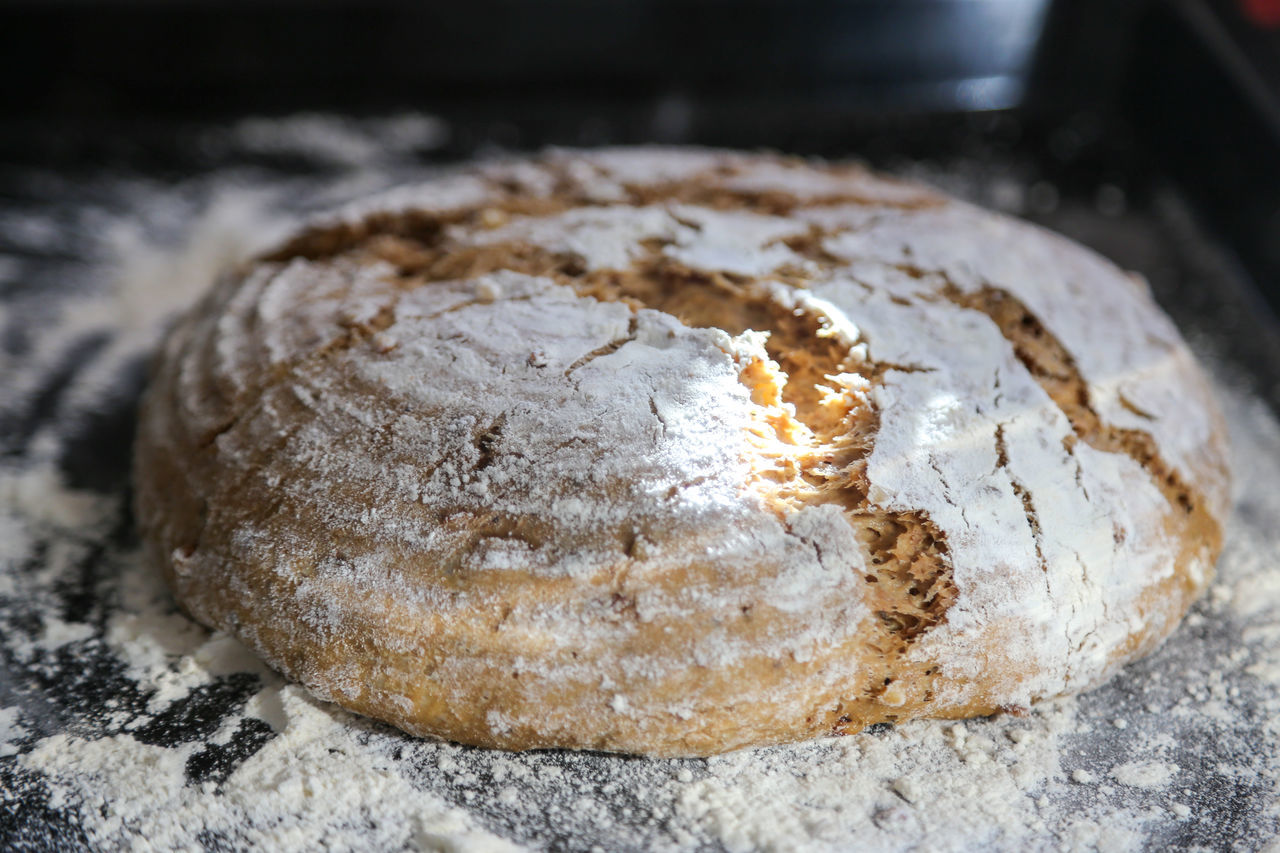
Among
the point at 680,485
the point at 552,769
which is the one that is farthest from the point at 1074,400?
the point at 552,769

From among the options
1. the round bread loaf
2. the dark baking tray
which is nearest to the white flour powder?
the round bread loaf

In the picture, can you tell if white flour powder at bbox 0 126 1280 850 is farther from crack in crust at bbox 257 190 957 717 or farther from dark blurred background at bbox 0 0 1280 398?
dark blurred background at bbox 0 0 1280 398

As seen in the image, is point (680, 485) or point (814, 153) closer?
point (680, 485)

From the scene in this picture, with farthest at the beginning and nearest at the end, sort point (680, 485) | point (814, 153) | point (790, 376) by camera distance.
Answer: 1. point (814, 153)
2. point (790, 376)
3. point (680, 485)

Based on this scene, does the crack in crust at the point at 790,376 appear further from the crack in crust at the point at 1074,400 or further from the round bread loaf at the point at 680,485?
the crack in crust at the point at 1074,400

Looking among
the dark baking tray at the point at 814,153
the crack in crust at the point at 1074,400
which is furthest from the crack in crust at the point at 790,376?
the dark baking tray at the point at 814,153

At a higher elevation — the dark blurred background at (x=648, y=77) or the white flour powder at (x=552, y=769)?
the dark blurred background at (x=648, y=77)

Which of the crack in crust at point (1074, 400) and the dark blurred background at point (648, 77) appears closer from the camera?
the crack in crust at point (1074, 400)

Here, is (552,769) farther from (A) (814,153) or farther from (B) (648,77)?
(B) (648,77)
